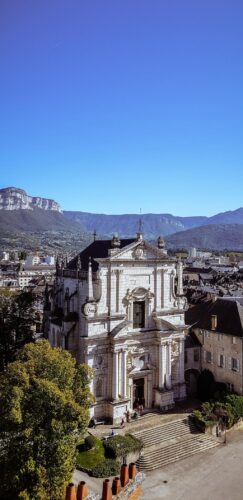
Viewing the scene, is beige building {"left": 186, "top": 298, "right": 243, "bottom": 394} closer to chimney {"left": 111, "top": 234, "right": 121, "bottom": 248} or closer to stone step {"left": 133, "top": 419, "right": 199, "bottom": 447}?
stone step {"left": 133, "top": 419, "right": 199, "bottom": 447}

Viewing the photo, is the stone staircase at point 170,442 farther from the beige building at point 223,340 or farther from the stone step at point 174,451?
the beige building at point 223,340

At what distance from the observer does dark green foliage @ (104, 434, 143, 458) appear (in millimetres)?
32562

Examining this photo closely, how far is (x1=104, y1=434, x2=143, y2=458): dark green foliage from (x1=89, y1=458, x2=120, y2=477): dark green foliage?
2.29 ft

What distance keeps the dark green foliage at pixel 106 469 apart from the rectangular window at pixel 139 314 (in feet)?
41.4

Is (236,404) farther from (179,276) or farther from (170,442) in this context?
(179,276)

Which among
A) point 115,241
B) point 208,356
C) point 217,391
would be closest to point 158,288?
point 115,241

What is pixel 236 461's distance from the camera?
34250 mm

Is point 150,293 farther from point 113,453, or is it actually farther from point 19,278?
point 19,278

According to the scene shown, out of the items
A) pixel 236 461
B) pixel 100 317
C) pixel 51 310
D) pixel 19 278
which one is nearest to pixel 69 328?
pixel 100 317

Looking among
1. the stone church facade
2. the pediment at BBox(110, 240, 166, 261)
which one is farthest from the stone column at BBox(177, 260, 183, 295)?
the pediment at BBox(110, 240, 166, 261)

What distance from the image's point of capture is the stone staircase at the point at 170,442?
111ft

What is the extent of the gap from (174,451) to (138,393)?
7.13 meters

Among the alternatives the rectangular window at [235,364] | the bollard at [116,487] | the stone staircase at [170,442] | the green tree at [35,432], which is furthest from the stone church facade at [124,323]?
the green tree at [35,432]

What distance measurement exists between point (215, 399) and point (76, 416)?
2246 centimetres
